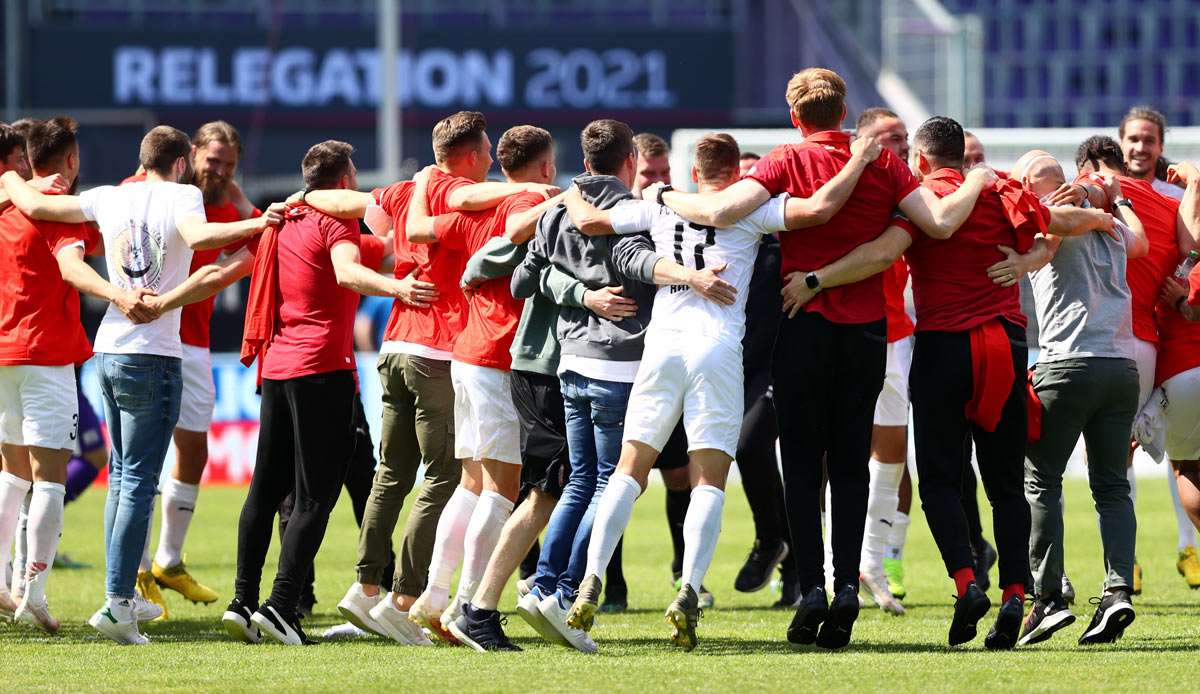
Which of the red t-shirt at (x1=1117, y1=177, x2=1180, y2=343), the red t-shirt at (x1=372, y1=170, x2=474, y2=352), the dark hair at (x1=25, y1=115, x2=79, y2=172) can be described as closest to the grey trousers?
the red t-shirt at (x1=1117, y1=177, x2=1180, y2=343)

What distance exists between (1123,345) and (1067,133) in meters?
7.24

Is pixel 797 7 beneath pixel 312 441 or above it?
above

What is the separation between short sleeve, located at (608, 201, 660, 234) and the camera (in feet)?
23.3

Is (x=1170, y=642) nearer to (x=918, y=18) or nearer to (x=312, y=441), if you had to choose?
(x=312, y=441)

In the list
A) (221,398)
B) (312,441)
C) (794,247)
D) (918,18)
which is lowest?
(221,398)

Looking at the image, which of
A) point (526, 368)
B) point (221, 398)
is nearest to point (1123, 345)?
point (526, 368)

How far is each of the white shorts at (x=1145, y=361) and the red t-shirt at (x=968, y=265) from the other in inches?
47.5

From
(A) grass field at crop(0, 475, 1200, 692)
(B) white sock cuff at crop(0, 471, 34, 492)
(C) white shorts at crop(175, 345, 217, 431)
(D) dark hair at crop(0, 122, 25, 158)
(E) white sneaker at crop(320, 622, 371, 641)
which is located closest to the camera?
(A) grass field at crop(0, 475, 1200, 692)

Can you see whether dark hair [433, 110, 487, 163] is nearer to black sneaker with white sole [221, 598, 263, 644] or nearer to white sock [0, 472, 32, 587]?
black sneaker with white sole [221, 598, 263, 644]

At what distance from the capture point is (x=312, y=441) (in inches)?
298

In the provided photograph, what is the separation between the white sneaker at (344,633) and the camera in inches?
314

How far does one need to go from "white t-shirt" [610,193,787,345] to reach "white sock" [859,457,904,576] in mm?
2197

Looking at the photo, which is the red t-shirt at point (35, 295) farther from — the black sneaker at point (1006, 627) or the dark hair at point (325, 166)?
the black sneaker at point (1006, 627)

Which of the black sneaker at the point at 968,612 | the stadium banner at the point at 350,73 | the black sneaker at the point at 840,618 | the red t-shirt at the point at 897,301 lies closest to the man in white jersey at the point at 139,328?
the black sneaker at the point at 840,618
